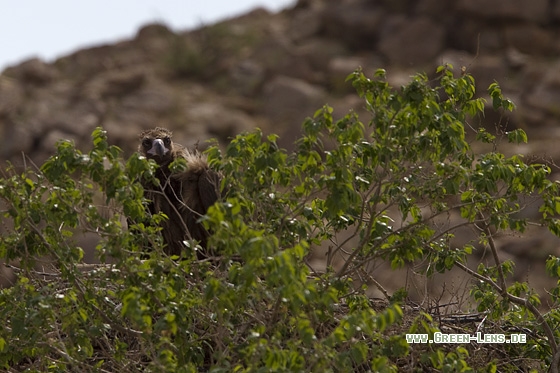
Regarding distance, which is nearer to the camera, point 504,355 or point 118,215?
point 118,215

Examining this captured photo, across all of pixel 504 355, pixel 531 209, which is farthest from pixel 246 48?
pixel 504 355

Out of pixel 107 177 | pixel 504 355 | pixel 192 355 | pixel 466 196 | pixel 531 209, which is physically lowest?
pixel 531 209

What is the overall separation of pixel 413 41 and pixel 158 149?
29788 mm

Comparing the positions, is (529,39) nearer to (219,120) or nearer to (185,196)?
(219,120)

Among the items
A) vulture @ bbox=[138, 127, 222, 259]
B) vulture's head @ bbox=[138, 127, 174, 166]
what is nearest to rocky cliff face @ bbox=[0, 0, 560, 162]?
vulture's head @ bbox=[138, 127, 174, 166]

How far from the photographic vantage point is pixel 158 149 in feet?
34.8

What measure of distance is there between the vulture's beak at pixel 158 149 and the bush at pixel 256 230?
3171 millimetres

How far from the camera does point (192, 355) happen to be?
7.03 metres

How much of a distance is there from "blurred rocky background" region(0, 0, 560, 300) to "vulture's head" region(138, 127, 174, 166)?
60.2 feet

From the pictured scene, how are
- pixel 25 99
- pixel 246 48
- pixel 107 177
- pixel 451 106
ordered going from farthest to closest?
pixel 246 48, pixel 25 99, pixel 451 106, pixel 107 177

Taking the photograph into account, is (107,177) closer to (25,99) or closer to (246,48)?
(25,99)

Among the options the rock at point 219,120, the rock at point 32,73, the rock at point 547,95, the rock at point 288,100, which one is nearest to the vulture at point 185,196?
the rock at point 219,120

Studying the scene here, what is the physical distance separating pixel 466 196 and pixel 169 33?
39.9 metres

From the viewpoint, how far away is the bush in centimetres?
640
